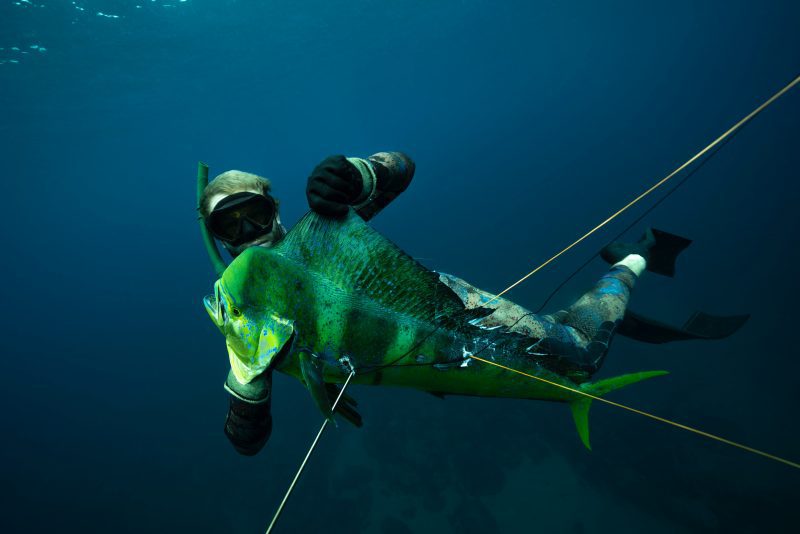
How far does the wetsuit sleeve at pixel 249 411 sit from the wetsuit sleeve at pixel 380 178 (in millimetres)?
879

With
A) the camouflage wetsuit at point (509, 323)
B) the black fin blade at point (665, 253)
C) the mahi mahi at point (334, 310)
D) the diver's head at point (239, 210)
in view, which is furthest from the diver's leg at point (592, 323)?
the diver's head at point (239, 210)

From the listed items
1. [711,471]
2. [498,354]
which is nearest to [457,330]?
[498,354]

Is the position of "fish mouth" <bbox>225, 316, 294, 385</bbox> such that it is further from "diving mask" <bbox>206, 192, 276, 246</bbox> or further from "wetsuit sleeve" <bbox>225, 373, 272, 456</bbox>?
"diving mask" <bbox>206, 192, 276, 246</bbox>

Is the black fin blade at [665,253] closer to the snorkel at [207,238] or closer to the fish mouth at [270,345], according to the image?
the fish mouth at [270,345]

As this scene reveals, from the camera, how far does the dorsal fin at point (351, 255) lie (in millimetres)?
1285

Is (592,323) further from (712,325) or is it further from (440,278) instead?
(712,325)

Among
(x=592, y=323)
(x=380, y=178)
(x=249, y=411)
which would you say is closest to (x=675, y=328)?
(x=592, y=323)

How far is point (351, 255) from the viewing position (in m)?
1.29

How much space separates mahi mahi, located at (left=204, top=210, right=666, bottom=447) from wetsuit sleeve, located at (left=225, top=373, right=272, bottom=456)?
0.21 ft

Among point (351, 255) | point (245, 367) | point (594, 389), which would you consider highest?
point (351, 255)

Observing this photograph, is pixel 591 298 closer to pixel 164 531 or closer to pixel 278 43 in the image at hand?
pixel 164 531

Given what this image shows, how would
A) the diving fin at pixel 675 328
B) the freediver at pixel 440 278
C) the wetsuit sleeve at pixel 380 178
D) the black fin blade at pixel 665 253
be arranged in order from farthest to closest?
the black fin blade at pixel 665 253, the diving fin at pixel 675 328, the wetsuit sleeve at pixel 380 178, the freediver at pixel 440 278

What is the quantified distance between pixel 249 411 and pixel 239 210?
0.83 metres

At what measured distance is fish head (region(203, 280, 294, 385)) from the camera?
1.23m
